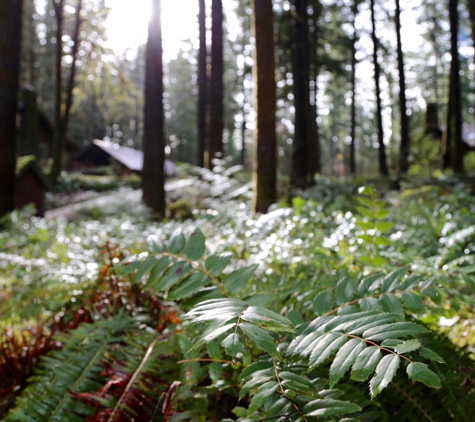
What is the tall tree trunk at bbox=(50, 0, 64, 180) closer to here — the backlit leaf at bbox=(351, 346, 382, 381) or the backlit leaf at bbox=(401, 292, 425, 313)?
the backlit leaf at bbox=(401, 292, 425, 313)

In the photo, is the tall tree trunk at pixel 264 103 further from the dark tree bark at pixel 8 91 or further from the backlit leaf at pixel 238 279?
the backlit leaf at pixel 238 279

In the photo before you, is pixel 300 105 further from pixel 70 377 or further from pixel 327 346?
pixel 327 346

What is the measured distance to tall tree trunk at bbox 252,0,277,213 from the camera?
659 cm

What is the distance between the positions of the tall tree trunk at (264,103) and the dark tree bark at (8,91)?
4.52 meters

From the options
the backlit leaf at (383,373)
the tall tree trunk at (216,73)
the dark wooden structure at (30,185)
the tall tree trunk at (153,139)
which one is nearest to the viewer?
the backlit leaf at (383,373)

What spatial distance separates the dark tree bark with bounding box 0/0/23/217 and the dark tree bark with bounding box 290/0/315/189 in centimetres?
778

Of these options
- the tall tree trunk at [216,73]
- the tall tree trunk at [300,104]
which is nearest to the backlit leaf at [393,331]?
the tall tree trunk at [300,104]

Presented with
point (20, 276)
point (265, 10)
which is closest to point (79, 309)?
point (20, 276)

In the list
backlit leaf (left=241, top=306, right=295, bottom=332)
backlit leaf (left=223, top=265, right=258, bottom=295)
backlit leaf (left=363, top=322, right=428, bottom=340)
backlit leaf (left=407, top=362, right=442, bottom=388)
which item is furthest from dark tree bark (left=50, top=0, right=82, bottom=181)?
backlit leaf (left=407, top=362, right=442, bottom=388)

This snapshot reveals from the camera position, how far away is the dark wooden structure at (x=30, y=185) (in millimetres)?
12500

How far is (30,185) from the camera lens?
42.4 ft

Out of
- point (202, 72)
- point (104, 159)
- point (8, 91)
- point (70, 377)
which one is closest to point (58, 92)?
point (202, 72)

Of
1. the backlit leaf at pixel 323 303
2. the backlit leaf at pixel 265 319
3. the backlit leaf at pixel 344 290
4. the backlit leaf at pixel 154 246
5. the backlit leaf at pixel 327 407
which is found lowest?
the backlit leaf at pixel 327 407

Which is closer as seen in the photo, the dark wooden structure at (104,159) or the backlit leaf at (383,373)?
the backlit leaf at (383,373)
